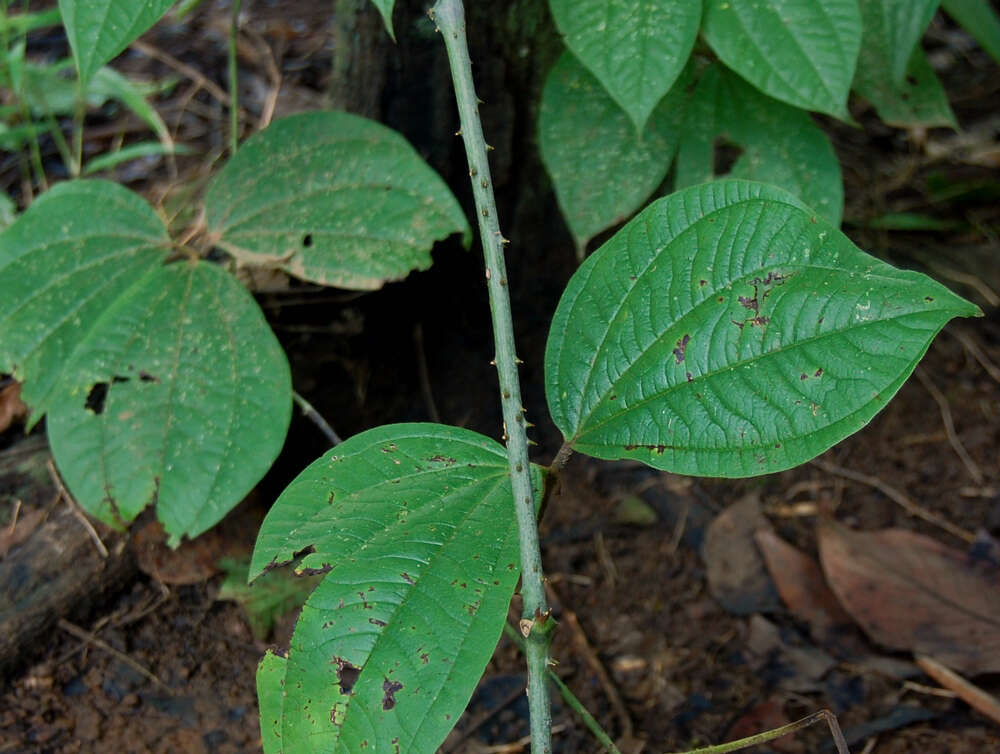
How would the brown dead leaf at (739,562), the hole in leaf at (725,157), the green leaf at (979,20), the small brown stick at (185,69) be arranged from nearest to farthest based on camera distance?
the brown dead leaf at (739,562) < the green leaf at (979,20) < the hole in leaf at (725,157) < the small brown stick at (185,69)

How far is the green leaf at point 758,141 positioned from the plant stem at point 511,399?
0.53 meters

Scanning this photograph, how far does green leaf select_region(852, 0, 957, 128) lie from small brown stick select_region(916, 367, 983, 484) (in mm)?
565

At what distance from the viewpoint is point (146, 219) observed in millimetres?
1263

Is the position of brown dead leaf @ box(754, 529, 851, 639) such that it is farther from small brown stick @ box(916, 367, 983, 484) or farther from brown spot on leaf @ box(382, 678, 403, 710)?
brown spot on leaf @ box(382, 678, 403, 710)

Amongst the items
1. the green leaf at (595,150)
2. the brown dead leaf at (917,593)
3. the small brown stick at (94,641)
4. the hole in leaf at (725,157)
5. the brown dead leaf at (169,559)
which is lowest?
the brown dead leaf at (917,593)

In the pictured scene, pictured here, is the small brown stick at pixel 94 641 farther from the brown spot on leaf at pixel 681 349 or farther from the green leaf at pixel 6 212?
the brown spot on leaf at pixel 681 349

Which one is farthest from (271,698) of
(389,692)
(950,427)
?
(950,427)

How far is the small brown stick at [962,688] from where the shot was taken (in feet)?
4.03

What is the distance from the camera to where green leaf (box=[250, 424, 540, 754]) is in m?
0.73

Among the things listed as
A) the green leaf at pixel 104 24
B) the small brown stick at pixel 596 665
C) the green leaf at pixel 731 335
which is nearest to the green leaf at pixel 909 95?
the green leaf at pixel 731 335

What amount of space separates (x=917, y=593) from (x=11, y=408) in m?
1.44

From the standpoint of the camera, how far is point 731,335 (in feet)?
2.91

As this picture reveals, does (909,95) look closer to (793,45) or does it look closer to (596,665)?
A: (793,45)

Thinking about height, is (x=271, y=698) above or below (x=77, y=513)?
above
